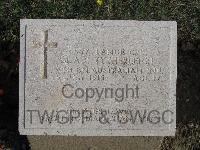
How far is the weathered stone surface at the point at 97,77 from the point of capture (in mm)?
3965

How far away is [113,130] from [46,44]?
3.06 feet

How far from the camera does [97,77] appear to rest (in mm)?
3998

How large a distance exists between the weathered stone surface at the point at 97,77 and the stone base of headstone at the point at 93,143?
0.75 feet

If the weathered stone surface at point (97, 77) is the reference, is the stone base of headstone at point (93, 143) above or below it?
below

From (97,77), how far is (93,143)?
0.68 metres

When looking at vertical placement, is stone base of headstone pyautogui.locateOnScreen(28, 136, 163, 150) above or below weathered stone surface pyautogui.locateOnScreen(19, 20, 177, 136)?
below

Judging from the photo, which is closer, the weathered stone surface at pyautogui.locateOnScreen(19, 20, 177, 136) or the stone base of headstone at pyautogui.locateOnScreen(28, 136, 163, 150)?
the weathered stone surface at pyautogui.locateOnScreen(19, 20, 177, 136)

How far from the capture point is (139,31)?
397cm

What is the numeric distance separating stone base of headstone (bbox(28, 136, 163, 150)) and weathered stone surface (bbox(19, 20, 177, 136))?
0.75 feet

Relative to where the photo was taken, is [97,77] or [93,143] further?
[93,143]

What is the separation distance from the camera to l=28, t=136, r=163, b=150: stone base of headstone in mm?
4230

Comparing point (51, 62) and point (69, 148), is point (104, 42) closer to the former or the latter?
point (51, 62)

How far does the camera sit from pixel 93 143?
4297mm

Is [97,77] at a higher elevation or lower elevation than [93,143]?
higher
